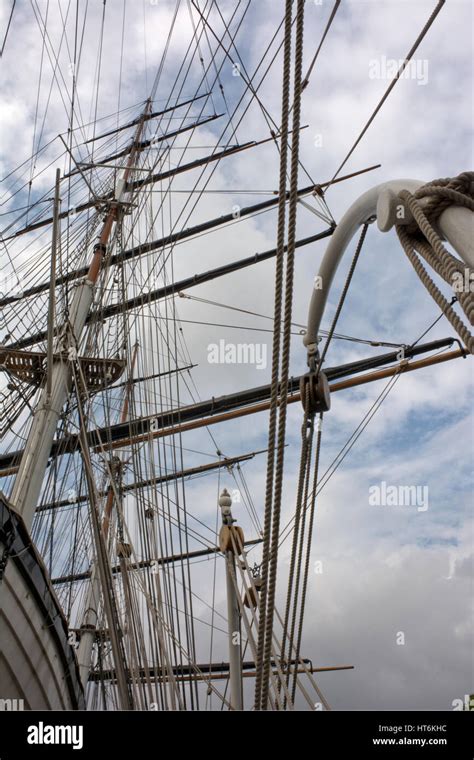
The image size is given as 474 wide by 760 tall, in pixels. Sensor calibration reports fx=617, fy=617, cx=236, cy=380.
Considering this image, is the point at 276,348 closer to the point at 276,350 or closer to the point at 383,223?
the point at 276,350

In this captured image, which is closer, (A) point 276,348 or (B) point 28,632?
(A) point 276,348

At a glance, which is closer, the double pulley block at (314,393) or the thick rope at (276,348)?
the thick rope at (276,348)

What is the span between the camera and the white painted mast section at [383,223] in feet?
5.07

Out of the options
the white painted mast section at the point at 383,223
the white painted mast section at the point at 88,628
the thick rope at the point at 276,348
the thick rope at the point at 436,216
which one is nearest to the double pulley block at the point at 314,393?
the white painted mast section at the point at 383,223

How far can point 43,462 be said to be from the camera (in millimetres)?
6012

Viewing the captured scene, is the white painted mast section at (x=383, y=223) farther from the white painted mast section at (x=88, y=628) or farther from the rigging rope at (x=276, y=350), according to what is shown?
the white painted mast section at (x=88, y=628)

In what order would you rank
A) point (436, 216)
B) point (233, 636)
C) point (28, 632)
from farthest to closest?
point (233, 636)
point (28, 632)
point (436, 216)

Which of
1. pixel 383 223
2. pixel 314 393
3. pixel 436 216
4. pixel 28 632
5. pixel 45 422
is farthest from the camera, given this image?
pixel 45 422

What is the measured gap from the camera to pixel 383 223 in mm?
1850

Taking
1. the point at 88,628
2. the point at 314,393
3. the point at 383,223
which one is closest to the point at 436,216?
the point at 383,223

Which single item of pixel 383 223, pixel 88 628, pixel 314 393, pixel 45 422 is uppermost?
pixel 45 422

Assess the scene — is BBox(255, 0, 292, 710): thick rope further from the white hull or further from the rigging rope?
the white hull

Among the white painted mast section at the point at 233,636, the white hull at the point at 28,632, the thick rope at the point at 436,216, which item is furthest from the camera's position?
the white painted mast section at the point at 233,636
